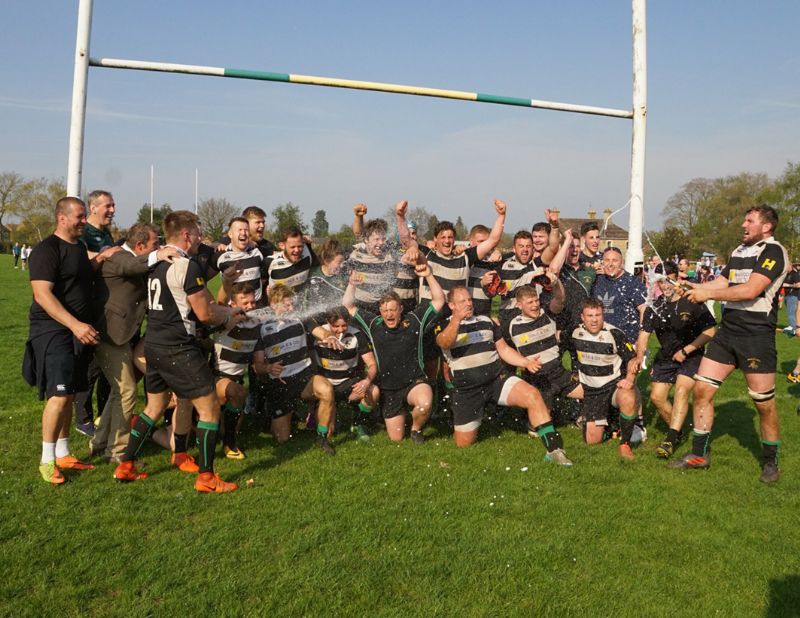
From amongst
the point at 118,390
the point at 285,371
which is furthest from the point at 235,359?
the point at 118,390

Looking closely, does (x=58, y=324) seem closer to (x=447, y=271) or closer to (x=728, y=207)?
(x=447, y=271)

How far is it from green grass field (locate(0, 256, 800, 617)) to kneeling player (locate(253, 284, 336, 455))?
12.8 inches

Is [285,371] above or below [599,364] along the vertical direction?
below

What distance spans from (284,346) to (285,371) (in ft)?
0.82

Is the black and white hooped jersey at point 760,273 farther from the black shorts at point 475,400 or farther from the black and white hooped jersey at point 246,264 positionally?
the black and white hooped jersey at point 246,264

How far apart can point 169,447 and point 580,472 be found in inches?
147

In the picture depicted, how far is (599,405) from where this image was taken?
21.7ft

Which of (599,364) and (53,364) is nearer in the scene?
(53,364)

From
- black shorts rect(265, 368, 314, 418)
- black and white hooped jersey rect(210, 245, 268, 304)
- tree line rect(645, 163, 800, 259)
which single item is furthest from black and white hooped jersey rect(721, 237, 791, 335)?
tree line rect(645, 163, 800, 259)

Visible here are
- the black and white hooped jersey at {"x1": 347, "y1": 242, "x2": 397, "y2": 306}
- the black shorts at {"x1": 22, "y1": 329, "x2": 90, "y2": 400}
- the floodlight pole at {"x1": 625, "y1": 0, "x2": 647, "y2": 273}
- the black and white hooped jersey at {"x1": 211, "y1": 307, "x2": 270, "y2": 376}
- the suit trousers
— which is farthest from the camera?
the floodlight pole at {"x1": 625, "y1": 0, "x2": 647, "y2": 273}

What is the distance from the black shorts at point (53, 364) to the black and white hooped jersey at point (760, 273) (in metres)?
5.54

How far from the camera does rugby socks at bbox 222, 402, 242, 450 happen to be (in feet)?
20.1

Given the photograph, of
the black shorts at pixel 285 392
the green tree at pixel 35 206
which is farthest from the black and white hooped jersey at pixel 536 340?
the green tree at pixel 35 206

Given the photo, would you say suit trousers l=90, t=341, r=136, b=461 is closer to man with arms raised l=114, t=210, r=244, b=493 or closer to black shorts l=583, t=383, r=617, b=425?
man with arms raised l=114, t=210, r=244, b=493
